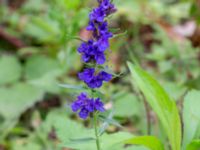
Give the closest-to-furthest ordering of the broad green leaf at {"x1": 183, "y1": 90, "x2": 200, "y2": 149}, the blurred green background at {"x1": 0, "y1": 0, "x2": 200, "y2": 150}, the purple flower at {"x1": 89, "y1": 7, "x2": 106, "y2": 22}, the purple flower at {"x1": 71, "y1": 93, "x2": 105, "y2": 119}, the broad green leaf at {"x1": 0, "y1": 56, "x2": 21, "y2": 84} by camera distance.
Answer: the purple flower at {"x1": 89, "y1": 7, "x2": 106, "y2": 22}
the purple flower at {"x1": 71, "y1": 93, "x2": 105, "y2": 119}
the broad green leaf at {"x1": 183, "y1": 90, "x2": 200, "y2": 149}
the blurred green background at {"x1": 0, "y1": 0, "x2": 200, "y2": 150}
the broad green leaf at {"x1": 0, "y1": 56, "x2": 21, "y2": 84}

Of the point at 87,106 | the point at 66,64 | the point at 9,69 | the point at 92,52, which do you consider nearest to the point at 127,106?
the point at 66,64

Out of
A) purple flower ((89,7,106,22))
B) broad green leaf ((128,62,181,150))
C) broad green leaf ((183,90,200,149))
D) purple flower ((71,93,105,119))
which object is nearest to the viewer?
purple flower ((89,7,106,22))

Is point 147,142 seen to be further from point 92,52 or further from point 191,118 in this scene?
point 92,52

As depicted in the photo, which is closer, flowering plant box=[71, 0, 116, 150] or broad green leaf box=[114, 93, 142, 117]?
flowering plant box=[71, 0, 116, 150]


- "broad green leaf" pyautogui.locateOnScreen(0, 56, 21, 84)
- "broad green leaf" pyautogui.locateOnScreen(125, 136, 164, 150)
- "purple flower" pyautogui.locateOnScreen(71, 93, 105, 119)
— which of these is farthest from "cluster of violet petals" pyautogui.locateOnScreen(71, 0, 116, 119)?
"broad green leaf" pyautogui.locateOnScreen(0, 56, 21, 84)

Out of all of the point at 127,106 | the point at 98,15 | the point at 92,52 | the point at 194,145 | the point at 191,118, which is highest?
the point at 127,106

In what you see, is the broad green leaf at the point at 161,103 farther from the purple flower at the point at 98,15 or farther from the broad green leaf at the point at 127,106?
the broad green leaf at the point at 127,106

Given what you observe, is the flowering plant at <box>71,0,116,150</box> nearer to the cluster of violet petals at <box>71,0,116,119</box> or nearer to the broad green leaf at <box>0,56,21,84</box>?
the cluster of violet petals at <box>71,0,116,119</box>
